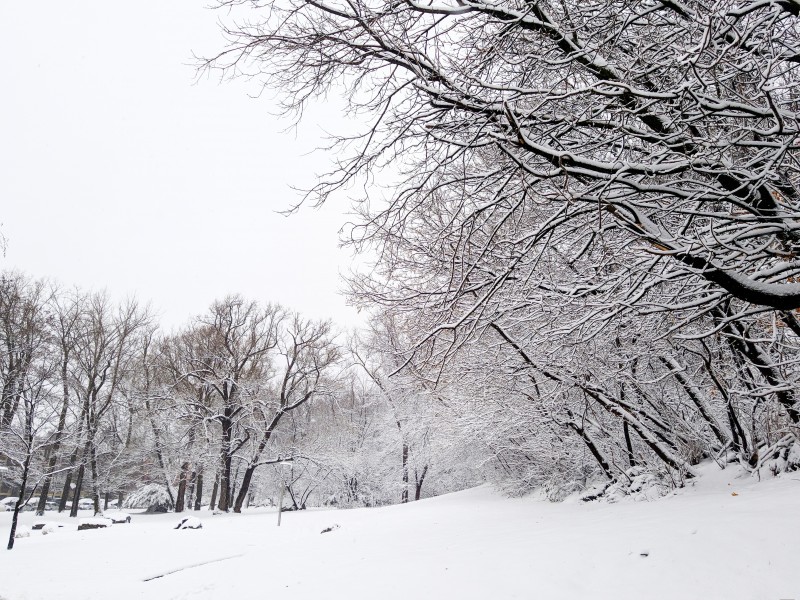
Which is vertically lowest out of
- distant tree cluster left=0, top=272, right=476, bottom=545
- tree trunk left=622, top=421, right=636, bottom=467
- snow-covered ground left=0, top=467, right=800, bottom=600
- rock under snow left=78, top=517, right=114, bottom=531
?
snow-covered ground left=0, top=467, right=800, bottom=600

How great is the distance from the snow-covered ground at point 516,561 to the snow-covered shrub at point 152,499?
16480mm

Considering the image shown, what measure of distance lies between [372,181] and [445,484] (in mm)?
24936

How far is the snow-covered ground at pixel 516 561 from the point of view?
3.51m

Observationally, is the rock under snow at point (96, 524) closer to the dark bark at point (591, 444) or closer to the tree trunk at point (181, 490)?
the tree trunk at point (181, 490)

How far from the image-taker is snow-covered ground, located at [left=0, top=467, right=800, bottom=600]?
11.5ft

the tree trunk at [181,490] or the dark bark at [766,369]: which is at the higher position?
the tree trunk at [181,490]

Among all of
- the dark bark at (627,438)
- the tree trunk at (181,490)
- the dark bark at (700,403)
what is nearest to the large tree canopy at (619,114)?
the dark bark at (700,403)

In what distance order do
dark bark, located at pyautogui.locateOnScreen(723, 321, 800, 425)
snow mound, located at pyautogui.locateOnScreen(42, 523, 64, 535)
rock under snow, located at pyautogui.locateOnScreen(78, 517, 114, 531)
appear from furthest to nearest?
rock under snow, located at pyautogui.locateOnScreen(78, 517, 114, 531) → snow mound, located at pyautogui.locateOnScreen(42, 523, 64, 535) → dark bark, located at pyautogui.locateOnScreen(723, 321, 800, 425)

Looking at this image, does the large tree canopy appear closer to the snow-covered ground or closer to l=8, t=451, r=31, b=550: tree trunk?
the snow-covered ground

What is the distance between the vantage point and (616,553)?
13.7 feet

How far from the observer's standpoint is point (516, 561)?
4555 mm

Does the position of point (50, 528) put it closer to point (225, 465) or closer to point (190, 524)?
point (190, 524)

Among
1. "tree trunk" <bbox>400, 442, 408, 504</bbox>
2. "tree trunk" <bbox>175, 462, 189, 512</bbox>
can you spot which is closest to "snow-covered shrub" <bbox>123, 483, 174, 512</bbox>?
"tree trunk" <bbox>175, 462, 189, 512</bbox>

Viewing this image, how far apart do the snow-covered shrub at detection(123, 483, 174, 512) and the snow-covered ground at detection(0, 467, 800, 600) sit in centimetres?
1648
